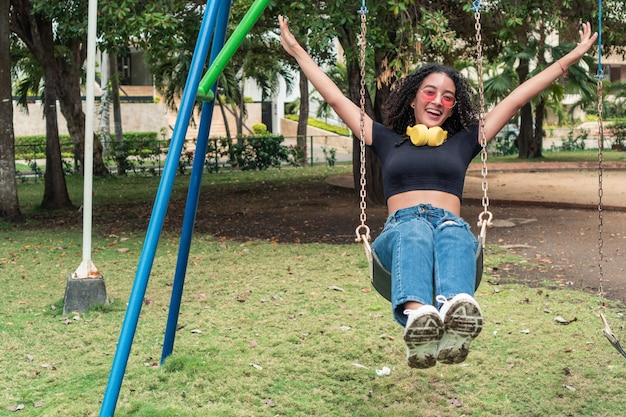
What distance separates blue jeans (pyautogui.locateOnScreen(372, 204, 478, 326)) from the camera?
3.43 meters

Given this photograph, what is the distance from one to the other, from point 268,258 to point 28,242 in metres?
3.39

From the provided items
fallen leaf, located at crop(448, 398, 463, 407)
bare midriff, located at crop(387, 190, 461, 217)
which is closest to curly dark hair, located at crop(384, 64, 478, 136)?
bare midriff, located at crop(387, 190, 461, 217)

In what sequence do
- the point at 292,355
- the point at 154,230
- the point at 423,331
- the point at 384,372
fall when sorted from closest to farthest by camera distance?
the point at 423,331, the point at 154,230, the point at 384,372, the point at 292,355

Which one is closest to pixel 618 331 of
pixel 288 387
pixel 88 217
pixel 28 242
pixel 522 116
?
pixel 288 387

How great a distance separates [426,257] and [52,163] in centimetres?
1075

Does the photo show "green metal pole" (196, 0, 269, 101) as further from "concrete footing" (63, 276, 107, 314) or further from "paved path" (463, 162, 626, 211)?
"paved path" (463, 162, 626, 211)

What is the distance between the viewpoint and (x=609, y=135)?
30.7 metres

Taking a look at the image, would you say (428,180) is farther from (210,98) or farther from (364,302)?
(364,302)

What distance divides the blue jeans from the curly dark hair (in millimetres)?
642

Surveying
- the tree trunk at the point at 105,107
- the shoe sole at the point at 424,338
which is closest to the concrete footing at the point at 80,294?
the shoe sole at the point at 424,338

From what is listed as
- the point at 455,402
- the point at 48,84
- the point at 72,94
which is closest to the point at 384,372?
the point at 455,402

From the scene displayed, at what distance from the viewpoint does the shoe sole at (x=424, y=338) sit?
326 centimetres

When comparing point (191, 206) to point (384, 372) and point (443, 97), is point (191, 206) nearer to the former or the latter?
point (384, 372)

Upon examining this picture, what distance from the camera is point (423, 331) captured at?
10.7ft
